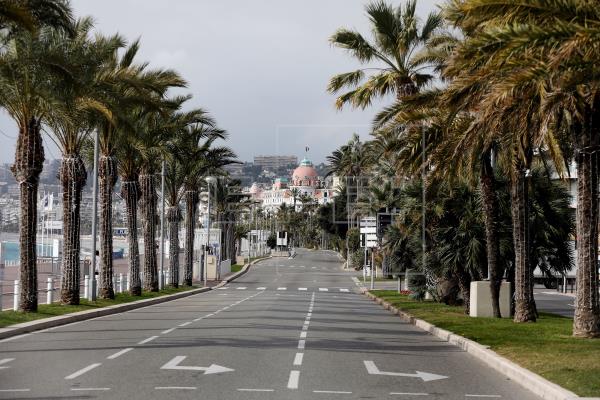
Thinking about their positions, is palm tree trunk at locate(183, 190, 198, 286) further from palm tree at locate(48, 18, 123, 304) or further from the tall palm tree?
palm tree at locate(48, 18, 123, 304)

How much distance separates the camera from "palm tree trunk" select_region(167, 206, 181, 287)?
2164 inches

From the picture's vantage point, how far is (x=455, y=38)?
91.9ft

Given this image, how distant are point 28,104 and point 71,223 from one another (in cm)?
644

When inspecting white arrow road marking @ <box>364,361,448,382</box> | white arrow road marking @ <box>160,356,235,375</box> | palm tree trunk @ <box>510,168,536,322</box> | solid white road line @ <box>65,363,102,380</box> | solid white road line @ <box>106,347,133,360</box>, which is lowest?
white arrow road marking @ <box>364,361,448,382</box>

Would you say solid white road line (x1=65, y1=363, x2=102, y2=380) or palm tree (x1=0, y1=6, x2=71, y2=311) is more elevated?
palm tree (x1=0, y1=6, x2=71, y2=311)

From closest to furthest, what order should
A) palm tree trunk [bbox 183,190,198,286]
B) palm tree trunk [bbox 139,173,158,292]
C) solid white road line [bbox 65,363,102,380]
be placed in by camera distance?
solid white road line [bbox 65,363,102,380] → palm tree trunk [bbox 139,173,158,292] → palm tree trunk [bbox 183,190,198,286]

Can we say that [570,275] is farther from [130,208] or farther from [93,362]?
[93,362]

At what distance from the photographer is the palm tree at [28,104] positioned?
24453 mm

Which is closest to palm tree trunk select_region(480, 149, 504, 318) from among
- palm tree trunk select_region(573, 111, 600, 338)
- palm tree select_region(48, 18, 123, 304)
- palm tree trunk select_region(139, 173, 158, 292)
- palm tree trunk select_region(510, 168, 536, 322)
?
palm tree trunk select_region(510, 168, 536, 322)

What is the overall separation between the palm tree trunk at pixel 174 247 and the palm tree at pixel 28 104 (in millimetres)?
27443

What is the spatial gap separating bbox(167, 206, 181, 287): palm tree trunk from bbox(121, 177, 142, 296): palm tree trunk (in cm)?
1195

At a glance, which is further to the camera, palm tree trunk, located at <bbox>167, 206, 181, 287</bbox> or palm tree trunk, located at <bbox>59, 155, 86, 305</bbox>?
palm tree trunk, located at <bbox>167, 206, 181, 287</bbox>

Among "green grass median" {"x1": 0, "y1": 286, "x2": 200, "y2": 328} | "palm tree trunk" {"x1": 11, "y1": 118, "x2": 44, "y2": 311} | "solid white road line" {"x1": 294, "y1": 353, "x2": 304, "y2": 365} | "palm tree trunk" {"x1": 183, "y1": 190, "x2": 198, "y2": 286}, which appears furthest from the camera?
"palm tree trunk" {"x1": 183, "y1": 190, "x2": 198, "y2": 286}

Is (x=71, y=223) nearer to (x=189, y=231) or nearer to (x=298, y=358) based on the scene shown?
(x=298, y=358)
